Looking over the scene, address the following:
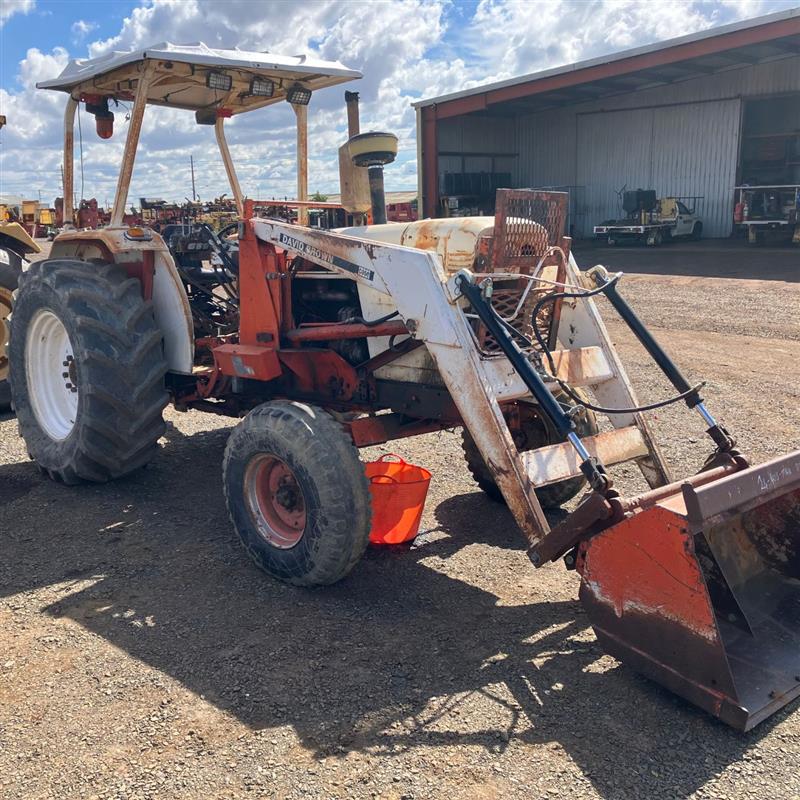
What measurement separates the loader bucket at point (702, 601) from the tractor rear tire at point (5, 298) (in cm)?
592

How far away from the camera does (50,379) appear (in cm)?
572

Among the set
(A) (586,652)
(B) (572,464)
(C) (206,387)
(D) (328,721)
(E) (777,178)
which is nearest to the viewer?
(D) (328,721)

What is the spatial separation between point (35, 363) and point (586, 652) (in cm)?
423

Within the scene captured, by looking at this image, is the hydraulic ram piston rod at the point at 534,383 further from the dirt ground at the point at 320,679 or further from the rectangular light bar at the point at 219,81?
the rectangular light bar at the point at 219,81

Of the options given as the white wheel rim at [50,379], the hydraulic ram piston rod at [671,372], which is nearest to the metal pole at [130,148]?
the white wheel rim at [50,379]

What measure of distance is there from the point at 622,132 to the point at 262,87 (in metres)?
26.7

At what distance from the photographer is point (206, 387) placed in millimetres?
5137

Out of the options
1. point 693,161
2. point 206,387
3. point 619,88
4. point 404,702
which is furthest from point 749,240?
point 404,702

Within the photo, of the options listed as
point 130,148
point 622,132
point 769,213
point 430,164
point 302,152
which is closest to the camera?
point 130,148

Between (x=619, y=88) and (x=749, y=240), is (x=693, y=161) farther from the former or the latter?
(x=749, y=240)

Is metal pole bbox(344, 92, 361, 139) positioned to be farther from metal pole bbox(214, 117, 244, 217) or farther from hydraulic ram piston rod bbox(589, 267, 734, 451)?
hydraulic ram piston rod bbox(589, 267, 734, 451)

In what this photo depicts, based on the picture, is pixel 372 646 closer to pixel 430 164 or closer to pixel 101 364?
pixel 101 364

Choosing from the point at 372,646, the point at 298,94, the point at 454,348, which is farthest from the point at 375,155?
the point at 372,646

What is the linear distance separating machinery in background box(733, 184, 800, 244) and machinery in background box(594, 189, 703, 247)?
4.75 ft
